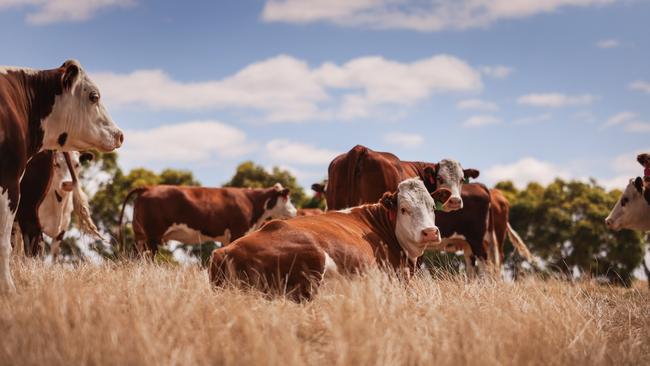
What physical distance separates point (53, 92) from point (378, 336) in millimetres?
4370

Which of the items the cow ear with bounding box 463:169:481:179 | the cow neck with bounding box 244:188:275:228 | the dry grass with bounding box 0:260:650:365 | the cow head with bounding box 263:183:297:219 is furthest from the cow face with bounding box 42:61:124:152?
the cow head with bounding box 263:183:297:219

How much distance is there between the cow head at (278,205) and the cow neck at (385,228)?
1281cm

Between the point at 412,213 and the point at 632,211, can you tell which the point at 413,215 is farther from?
the point at 632,211

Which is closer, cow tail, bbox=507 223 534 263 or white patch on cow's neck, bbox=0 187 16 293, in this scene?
white patch on cow's neck, bbox=0 187 16 293

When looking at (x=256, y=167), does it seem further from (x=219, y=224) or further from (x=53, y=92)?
(x=53, y=92)

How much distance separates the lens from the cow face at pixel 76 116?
7824 millimetres

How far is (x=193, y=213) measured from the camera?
773 inches

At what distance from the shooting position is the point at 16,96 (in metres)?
7.41

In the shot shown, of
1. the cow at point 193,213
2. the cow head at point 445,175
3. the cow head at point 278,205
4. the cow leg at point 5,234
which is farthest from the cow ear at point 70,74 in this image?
the cow head at point 278,205

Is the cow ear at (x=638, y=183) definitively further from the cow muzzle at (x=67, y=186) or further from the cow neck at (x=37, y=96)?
the cow muzzle at (x=67, y=186)

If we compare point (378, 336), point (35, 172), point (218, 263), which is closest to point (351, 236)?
point (218, 263)

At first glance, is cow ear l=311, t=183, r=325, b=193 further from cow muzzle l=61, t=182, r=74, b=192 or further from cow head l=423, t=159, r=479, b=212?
cow muzzle l=61, t=182, r=74, b=192

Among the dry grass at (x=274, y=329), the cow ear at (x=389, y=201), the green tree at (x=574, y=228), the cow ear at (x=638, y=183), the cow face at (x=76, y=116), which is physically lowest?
the green tree at (x=574, y=228)

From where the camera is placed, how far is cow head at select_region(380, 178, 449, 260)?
9148 millimetres
